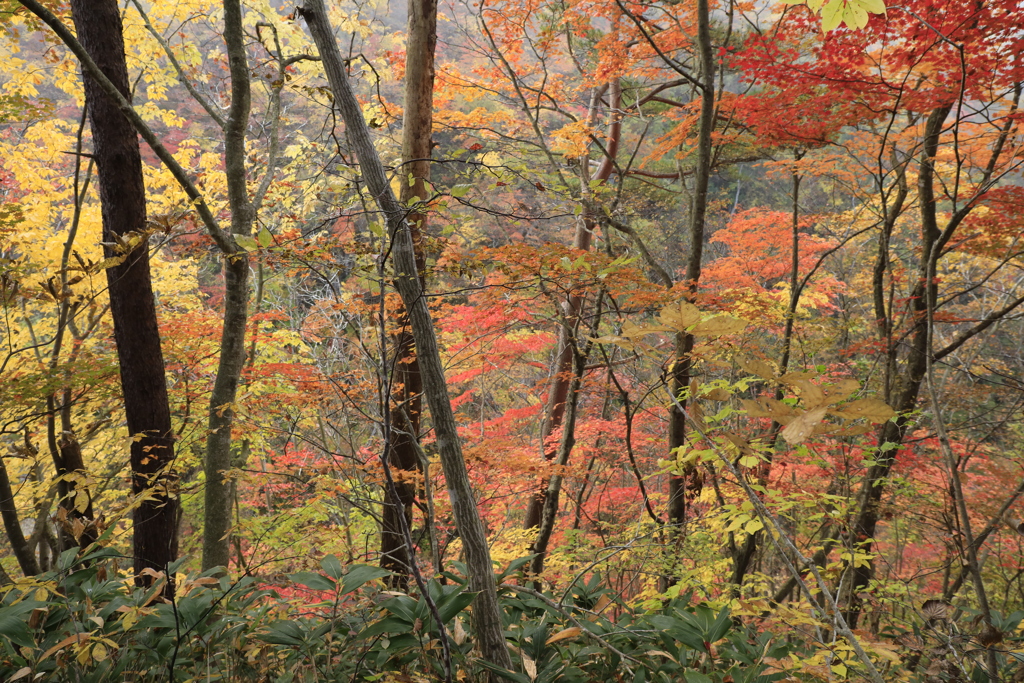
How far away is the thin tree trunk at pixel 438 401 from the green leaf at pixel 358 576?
308 millimetres

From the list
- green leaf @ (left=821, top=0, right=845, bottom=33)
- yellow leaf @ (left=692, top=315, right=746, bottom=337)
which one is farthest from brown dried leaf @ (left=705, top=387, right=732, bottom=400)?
green leaf @ (left=821, top=0, right=845, bottom=33)

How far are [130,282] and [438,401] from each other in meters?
2.96

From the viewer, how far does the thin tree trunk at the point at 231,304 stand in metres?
3.38

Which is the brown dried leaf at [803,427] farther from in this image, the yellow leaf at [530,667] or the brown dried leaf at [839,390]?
the yellow leaf at [530,667]

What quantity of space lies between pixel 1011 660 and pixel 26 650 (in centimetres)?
367

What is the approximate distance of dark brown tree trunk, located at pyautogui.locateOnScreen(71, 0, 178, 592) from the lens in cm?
325

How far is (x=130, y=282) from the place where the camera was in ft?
11.4

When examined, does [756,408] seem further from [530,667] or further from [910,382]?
[910,382]

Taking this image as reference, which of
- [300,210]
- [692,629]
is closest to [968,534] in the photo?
[692,629]

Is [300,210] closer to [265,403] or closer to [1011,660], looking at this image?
[265,403]

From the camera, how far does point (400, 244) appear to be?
1799 mm

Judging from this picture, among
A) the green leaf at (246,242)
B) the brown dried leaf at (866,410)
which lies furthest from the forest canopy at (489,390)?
the green leaf at (246,242)

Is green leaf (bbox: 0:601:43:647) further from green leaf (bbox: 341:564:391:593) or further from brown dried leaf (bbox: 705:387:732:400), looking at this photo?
brown dried leaf (bbox: 705:387:732:400)

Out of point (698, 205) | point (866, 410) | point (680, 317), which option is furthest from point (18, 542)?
point (698, 205)
